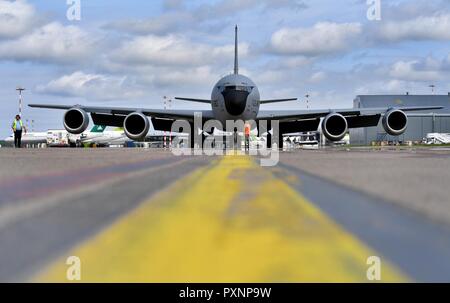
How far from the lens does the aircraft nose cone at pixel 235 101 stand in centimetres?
2283

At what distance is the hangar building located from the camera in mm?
74000

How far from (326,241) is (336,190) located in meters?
2.45

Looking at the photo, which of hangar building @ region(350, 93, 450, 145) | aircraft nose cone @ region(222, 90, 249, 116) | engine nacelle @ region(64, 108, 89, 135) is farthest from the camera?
hangar building @ region(350, 93, 450, 145)

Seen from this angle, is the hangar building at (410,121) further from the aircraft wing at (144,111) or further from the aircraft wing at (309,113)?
the aircraft wing at (144,111)

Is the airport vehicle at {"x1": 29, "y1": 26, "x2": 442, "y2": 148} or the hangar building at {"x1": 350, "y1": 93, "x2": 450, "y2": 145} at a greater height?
the hangar building at {"x1": 350, "y1": 93, "x2": 450, "y2": 145}

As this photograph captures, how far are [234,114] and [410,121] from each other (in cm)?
5715

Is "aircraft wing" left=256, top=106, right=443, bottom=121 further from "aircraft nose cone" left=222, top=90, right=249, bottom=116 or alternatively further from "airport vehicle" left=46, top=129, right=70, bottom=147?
"airport vehicle" left=46, top=129, right=70, bottom=147

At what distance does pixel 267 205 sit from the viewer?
13.2ft

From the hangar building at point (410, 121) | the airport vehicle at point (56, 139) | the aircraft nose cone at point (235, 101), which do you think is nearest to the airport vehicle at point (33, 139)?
the airport vehicle at point (56, 139)

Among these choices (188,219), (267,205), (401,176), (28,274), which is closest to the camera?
(28,274)

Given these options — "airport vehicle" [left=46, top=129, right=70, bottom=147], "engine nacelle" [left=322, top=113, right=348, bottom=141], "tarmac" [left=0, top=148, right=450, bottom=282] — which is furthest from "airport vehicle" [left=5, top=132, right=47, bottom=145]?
"tarmac" [left=0, top=148, right=450, bottom=282]

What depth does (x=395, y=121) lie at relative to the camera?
23.4 m
